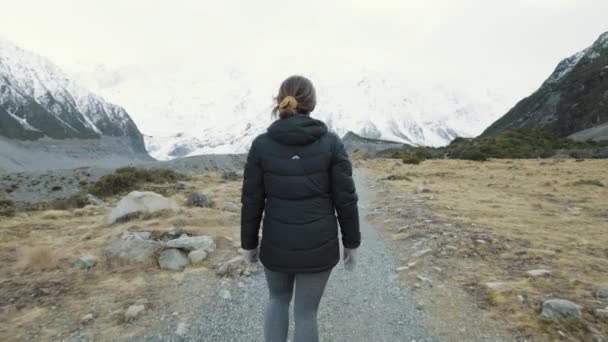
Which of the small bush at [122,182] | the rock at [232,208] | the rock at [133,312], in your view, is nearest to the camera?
the rock at [133,312]

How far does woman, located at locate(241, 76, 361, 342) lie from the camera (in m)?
3.91

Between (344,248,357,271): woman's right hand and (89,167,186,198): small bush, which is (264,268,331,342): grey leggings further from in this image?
(89,167,186,198): small bush

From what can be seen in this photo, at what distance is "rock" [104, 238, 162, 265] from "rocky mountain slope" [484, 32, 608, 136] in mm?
97814

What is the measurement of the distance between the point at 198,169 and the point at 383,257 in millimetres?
45897

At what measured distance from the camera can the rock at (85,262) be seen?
7.93 metres

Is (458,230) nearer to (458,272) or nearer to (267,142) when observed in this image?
(458,272)

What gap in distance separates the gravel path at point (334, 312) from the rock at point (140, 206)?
525 centimetres

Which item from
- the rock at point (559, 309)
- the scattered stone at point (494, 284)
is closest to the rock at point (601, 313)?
the rock at point (559, 309)

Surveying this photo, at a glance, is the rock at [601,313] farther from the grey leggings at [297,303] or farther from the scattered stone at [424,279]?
the grey leggings at [297,303]

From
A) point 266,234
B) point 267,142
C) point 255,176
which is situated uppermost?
point 267,142

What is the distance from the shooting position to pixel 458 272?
7.58 m

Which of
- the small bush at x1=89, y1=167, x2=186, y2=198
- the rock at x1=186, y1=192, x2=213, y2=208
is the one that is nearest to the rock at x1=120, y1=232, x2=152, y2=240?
the rock at x1=186, y1=192, x2=213, y2=208

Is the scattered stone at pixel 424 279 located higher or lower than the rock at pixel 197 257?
lower

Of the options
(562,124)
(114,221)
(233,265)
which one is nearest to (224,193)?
(114,221)
